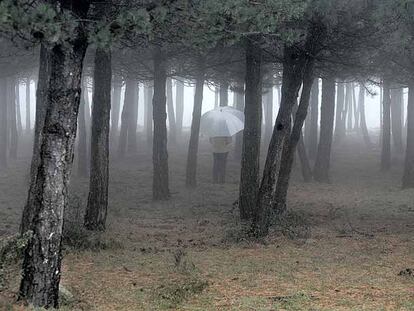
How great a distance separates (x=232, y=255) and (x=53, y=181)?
4.39 metres

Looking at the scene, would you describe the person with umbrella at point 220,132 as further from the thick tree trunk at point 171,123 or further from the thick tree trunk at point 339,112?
the thick tree trunk at point 339,112

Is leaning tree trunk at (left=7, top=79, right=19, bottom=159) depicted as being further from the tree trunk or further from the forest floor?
the tree trunk

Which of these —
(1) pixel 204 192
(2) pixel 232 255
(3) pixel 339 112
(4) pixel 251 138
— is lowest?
(2) pixel 232 255

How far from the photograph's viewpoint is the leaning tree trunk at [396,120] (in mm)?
26859

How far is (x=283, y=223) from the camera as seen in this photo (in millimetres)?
11828

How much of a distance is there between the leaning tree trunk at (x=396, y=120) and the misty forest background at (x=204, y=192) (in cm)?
555

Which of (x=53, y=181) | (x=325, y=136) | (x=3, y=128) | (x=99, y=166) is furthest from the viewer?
(x=3, y=128)

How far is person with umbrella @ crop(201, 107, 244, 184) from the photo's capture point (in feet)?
66.0

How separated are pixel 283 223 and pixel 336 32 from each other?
432cm

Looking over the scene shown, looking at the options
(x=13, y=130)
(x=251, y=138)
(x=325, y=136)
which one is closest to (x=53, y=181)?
(x=251, y=138)

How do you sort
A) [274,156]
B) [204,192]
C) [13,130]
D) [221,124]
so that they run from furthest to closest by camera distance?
1. [13,130]
2. [221,124]
3. [204,192]
4. [274,156]

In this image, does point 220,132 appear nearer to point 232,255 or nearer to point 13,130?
point 232,255

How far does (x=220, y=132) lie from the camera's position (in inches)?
790

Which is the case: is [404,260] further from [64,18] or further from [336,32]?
[64,18]
